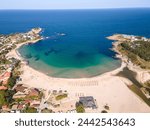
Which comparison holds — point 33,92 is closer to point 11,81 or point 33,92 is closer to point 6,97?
point 6,97

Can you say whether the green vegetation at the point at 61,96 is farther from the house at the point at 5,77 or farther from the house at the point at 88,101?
the house at the point at 5,77

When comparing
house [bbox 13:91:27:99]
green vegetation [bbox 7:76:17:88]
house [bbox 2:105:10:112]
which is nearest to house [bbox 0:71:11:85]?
green vegetation [bbox 7:76:17:88]

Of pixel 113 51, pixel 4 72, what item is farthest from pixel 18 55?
pixel 113 51

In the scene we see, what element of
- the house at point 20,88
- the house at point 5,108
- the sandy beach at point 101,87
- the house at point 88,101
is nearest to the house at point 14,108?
the house at point 5,108

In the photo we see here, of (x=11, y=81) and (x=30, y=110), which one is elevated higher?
(x=11, y=81)

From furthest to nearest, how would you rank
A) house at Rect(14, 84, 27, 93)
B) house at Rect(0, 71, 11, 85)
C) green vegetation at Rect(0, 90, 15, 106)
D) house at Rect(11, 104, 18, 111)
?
1. house at Rect(0, 71, 11, 85)
2. house at Rect(14, 84, 27, 93)
3. green vegetation at Rect(0, 90, 15, 106)
4. house at Rect(11, 104, 18, 111)

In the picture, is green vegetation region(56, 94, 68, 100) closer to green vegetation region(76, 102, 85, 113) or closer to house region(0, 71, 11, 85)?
green vegetation region(76, 102, 85, 113)

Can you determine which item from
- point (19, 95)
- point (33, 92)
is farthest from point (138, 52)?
point (19, 95)
